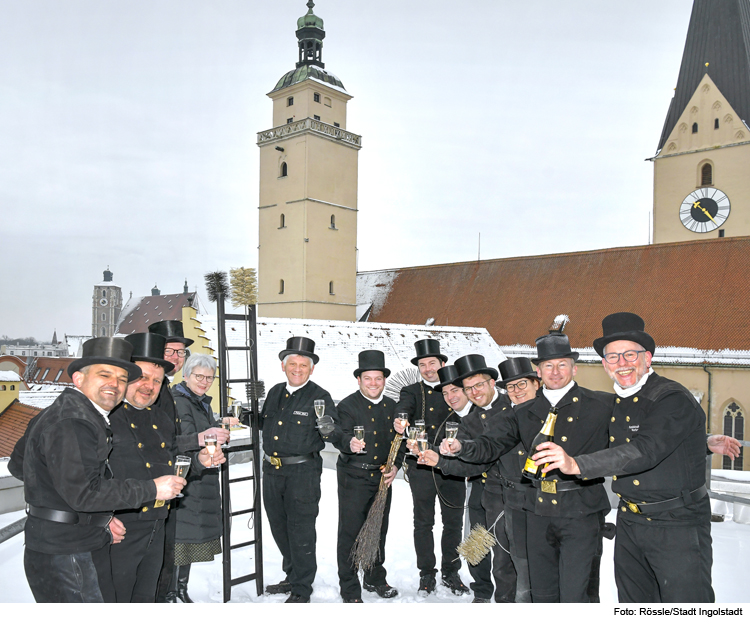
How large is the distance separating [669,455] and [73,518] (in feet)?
10.5

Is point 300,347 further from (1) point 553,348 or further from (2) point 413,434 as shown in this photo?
(1) point 553,348

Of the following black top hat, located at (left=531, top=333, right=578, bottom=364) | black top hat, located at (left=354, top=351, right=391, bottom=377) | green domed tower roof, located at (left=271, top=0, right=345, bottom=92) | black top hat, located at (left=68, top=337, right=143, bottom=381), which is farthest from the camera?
green domed tower roof, located at (left=271, top=0, right=345, bottom=92)

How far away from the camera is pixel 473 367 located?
16.8ft

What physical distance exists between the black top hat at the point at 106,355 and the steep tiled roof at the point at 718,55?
3255cm

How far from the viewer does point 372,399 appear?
5.50 metres

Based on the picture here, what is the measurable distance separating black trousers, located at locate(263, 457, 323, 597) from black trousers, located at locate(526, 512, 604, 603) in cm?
190

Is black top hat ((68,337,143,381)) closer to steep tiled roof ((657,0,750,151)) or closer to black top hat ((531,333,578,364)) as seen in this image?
black top hat ((531,333,578,364))

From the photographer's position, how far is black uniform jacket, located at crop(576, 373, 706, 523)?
327 cm

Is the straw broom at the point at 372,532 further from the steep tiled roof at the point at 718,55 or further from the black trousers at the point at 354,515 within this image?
the steep tiled roof at the point at 718,55

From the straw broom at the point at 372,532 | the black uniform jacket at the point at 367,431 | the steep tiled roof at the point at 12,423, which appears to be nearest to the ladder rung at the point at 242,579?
the straw broom at the point at 372,532

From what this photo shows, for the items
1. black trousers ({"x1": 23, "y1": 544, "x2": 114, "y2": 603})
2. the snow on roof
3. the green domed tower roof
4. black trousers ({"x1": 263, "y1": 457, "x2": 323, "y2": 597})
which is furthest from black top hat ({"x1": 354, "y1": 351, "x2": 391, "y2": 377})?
the green domed tower roof

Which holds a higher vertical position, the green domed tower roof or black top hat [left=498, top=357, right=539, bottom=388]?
the green domed tower roof
